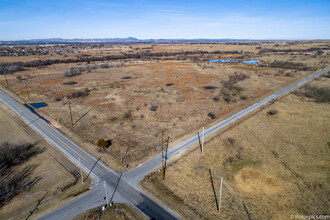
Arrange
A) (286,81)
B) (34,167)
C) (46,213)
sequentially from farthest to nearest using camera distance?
(286,81) → (34,167) → (46,213)

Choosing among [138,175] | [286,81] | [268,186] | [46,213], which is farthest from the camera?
[286,81]

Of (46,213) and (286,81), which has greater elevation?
(286,81)

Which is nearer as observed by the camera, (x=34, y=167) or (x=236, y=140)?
(x=34, y=167)

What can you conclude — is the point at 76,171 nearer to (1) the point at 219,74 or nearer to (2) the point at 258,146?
(2) the point at 258,146

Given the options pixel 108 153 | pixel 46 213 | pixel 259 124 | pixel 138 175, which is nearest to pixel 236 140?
pixel 259 124

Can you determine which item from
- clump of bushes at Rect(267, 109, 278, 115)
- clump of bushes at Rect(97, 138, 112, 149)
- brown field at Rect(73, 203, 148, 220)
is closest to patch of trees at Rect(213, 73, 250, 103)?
clump of bushes at Rect(267, 109, 278, 115)

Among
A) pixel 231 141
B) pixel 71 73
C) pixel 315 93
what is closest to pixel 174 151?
pixel 231 141
